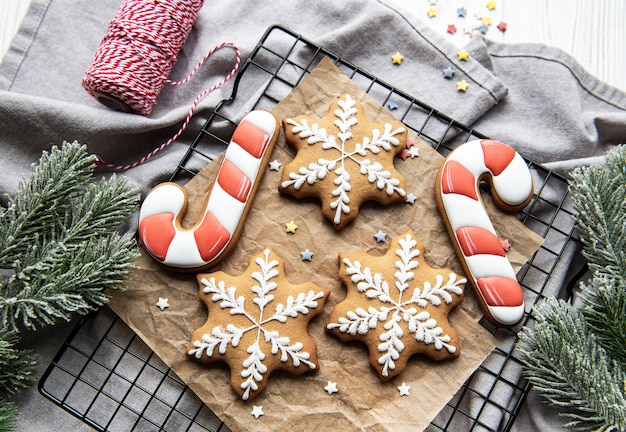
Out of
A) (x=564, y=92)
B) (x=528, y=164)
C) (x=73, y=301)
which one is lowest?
(x=73, y=301)

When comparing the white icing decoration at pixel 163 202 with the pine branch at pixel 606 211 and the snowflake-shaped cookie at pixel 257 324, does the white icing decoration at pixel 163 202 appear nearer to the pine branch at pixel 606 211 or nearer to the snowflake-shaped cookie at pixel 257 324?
the snowflake-shaped cookie at pixel 257 324

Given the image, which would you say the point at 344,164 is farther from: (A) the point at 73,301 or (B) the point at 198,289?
(A) the point at 73,301

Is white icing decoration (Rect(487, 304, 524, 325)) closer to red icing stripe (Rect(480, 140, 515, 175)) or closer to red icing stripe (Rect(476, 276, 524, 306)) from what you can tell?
red icing stripe (Rect(476, 276, 524, 306))

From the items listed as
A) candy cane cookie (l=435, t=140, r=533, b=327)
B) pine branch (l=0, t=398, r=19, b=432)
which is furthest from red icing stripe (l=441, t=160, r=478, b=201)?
pine branch (l=0, t=398, r=19, b=432)

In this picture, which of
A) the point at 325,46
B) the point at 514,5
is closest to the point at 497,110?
the point at 514,5

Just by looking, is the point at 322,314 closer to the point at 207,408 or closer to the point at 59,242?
the point at 207,408
